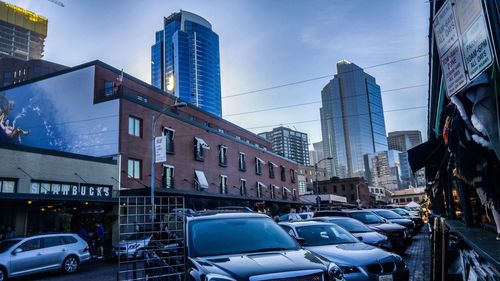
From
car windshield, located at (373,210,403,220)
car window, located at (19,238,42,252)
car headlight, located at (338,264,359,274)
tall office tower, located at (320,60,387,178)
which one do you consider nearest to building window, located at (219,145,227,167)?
tall office tower, located at (320,60,387,178)

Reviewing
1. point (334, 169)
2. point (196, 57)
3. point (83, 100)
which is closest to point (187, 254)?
point (83, 100)

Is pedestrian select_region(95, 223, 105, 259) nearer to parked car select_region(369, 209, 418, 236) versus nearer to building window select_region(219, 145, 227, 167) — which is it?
parked car select_region(369, 209, 418, 236)

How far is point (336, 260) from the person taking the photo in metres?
7.53

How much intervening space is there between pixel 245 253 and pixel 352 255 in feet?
9.82

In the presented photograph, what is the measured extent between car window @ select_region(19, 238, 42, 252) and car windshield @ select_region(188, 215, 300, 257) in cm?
1151

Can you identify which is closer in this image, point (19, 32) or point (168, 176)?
point (168, 176)

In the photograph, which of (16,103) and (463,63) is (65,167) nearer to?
(16,103)

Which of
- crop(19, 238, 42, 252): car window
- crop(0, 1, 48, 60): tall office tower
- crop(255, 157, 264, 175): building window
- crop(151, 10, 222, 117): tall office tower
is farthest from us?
crop(0, 1, 48, 60): tall office tower

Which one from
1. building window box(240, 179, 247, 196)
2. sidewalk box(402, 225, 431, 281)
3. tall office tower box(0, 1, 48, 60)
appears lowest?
sidewalk box(402, 225, 431, 281)

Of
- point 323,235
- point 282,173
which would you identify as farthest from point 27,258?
point 282,173

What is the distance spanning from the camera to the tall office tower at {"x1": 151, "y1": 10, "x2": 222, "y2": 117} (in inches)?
4825

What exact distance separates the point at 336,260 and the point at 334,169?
14517 cm

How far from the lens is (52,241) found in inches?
625

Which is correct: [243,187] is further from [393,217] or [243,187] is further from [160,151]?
[393,217]
